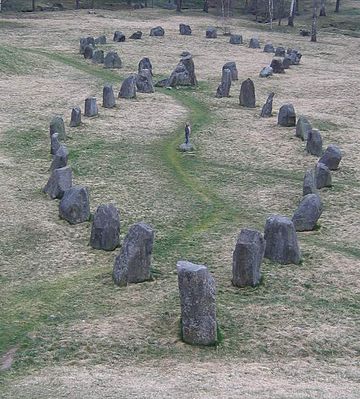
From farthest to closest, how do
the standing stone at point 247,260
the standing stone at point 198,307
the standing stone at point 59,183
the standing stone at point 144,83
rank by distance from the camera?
the standing stone at point 144,83 → the standing stone at point 59,183 → the standing stone at point 247,260 → the standing stone at point 198,307

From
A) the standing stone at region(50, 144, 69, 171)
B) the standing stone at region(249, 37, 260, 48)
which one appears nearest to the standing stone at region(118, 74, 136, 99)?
the standing stone at region(50, 144, 69, 171)

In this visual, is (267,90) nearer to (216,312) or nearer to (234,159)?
(234,159)

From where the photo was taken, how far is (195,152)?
26203 mm

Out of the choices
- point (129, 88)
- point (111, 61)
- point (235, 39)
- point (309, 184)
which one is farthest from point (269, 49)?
point (309, 184)

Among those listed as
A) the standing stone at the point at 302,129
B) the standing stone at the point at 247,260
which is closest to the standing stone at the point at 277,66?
the standing stone at the point at 302,129

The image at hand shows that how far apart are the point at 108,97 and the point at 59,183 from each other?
11.9m

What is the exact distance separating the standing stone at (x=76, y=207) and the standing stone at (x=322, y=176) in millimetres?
7093

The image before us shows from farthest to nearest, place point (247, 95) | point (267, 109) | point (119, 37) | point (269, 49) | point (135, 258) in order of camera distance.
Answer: point (119, 37), point (269, 49), point (247, 95), point (267, 109), point (135, 258)

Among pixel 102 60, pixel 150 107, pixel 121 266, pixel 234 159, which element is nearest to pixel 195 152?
pixel 234 159

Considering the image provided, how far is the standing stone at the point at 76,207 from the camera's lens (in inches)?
746

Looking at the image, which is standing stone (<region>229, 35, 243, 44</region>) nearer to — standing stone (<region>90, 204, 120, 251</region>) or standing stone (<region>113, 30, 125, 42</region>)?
standing stone (<region>113, 30, 125, 42</region>)

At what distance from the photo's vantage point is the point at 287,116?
2962cm

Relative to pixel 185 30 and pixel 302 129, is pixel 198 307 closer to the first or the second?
pixel 302 129

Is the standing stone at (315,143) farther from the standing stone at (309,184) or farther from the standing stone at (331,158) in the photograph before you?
the standing stone at (309,184)
